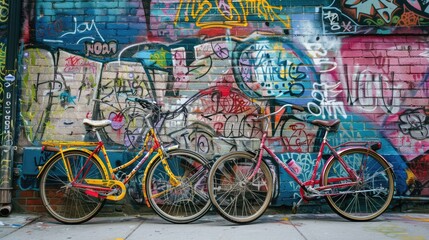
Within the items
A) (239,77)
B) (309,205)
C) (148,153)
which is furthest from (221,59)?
(309,205)

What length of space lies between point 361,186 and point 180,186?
210cm

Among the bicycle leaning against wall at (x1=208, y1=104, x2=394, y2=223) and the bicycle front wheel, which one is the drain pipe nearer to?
the bicycle leaning against wall at (x1=208, y1=104, x2=394, y2=223)

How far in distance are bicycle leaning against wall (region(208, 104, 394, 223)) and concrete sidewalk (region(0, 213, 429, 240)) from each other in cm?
18

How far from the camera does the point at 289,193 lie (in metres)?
5.86

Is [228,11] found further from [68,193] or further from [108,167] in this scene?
[68,193]

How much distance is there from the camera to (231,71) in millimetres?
5996

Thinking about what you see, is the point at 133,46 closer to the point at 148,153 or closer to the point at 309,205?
A: the point at 148,153

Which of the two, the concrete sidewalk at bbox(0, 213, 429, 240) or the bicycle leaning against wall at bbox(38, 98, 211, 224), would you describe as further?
the bicycle leaning against wall at bbox(38, 98, 211, 224)

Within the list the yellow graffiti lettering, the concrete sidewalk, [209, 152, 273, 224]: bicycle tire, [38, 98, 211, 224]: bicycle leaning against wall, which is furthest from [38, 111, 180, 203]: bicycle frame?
the yellow graffiti lettering

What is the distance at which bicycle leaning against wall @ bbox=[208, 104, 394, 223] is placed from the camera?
5.34 m

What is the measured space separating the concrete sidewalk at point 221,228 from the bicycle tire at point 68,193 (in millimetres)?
144

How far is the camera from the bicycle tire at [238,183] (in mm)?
5309

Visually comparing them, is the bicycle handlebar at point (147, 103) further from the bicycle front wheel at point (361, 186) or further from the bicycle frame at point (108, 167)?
the bicycle front wheel at point (361, 186)

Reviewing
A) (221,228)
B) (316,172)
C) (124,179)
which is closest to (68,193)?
(124,179)
